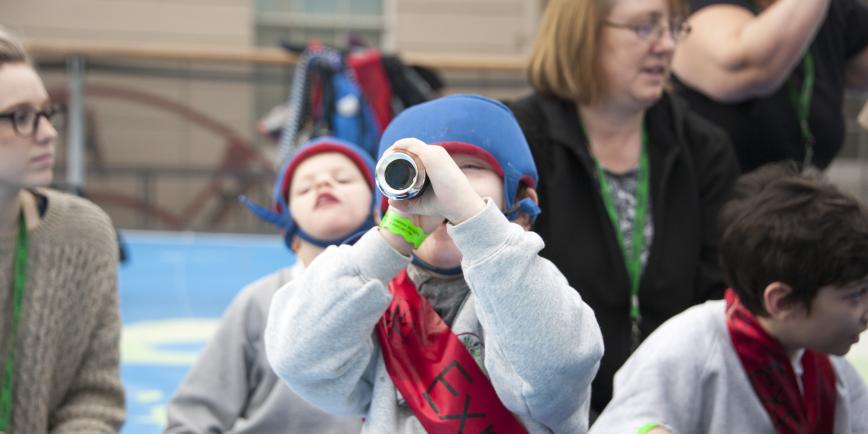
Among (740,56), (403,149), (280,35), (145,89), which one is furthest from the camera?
(280,35)

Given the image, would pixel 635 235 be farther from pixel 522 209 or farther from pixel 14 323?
pixel 14 323

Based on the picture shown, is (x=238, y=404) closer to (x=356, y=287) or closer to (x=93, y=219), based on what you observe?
(x=93, y=219)

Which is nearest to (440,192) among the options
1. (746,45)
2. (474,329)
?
(474,329)

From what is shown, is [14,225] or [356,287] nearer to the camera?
[356,287]

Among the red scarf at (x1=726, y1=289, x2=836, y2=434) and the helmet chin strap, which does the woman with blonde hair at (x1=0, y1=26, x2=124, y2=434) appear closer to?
the helmet chin strap

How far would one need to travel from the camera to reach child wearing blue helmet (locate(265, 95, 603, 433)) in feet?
4.09

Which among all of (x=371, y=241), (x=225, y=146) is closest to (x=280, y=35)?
(x=225, y=146)

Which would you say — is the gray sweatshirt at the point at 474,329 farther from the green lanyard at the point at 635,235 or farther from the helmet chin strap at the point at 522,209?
the green lanyard at the point at 635,235

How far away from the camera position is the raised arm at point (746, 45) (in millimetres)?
2180

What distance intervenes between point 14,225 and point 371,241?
1.05 m

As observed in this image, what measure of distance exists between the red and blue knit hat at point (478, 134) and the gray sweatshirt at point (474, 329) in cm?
15

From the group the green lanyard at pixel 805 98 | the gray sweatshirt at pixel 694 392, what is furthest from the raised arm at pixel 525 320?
the green lanyard at pixel 805 98

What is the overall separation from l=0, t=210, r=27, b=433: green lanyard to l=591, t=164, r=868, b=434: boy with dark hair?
1.11 m

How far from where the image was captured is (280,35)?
1083 cm
